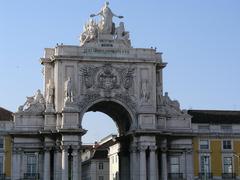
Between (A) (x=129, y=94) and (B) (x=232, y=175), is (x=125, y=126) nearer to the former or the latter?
(A) (x=129, y=94)

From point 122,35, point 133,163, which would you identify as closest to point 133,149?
point 133,163

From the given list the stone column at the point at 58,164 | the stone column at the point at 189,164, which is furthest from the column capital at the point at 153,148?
the stone column at the point at 58,164

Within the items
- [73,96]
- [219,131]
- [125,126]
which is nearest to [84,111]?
[73,96]

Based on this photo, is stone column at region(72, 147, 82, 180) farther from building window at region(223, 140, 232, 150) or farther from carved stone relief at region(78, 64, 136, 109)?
building window at region(223, 140, 232, 150)

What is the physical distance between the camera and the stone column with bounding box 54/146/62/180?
61094mm

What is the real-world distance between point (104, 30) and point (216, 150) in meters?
16.6

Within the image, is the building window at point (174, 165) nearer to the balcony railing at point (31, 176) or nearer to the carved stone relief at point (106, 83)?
the carved stone relief at point (106, 83)

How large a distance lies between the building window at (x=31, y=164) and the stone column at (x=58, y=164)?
2087 millimetres

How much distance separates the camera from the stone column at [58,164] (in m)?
61.1

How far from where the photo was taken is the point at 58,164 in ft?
201

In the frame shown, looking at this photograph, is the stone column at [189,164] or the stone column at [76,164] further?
the stone column at [189,164]

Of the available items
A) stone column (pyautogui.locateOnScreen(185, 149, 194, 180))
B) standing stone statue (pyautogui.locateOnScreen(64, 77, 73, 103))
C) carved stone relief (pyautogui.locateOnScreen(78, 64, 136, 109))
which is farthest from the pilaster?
stone column (pyautogui.locateOnScreen(185, 149, 194, 180))

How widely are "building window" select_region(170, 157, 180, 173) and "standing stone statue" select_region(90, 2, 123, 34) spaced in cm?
1427

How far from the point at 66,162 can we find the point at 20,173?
15.0 feet
